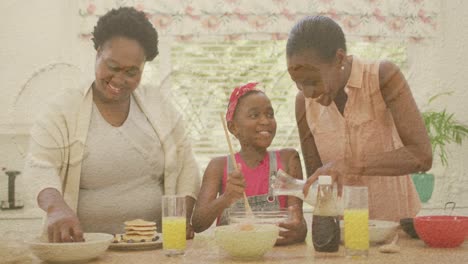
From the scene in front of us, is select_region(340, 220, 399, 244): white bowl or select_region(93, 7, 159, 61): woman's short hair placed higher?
select_region(93, 7, 159, 61): woman's short hair

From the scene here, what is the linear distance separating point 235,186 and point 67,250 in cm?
26

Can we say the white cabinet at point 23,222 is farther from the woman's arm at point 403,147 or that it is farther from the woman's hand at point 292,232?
the woman's arm at point 403,147

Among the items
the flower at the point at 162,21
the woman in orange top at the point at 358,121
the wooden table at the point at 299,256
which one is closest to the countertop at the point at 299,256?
the wooden table at the point at 299,256

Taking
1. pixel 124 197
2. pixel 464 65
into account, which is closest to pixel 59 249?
pixel 124 197

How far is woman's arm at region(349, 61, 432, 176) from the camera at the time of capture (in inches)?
33.7

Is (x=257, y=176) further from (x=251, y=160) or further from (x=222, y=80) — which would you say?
(x=222, y=80)

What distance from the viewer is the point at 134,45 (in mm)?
946

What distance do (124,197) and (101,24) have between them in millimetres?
294

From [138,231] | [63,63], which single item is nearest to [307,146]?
[138,231]

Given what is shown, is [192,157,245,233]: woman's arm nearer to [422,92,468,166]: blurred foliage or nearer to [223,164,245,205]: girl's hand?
[223,164,245,205]: girl's hand

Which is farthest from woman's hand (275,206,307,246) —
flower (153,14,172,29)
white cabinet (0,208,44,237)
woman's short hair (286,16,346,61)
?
flower (153,14,172,29)

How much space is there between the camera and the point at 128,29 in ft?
3.18

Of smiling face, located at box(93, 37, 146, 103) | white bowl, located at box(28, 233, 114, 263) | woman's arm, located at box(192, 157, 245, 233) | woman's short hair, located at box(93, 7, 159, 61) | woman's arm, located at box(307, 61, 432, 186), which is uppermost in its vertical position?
woman's short hair, located at box(93, 7, 159, 61)

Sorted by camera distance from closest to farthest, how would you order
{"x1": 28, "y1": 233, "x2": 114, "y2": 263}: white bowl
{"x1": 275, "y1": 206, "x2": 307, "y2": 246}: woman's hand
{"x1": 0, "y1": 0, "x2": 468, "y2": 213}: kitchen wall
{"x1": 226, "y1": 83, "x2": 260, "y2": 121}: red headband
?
1. {"x1": 28, "y1": 233, "x2": 114, "y2": 263}: white bowl
2. {"x1": 275, "y1": 206, "x2": 307, "y2": 246}: woman's hand
3. {"x1": 0, "y1": 0, "x2": 468, "y2": 213}: kitchen wall
4. {"x1": 226, "y1": 83, "x2": 260, "y2": 121}: red headband
